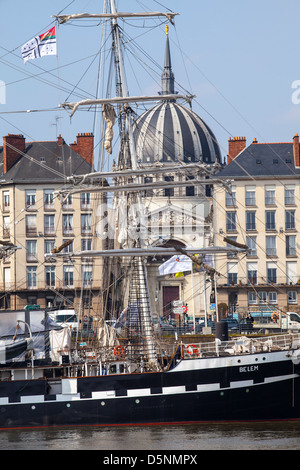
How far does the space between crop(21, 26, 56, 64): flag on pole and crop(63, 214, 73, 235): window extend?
46.9 meters

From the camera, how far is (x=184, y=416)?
45406mm

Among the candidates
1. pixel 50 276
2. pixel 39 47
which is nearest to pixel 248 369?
pixel 39 47

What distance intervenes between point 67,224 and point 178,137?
199 feet

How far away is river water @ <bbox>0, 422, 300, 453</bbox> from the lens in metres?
40.0

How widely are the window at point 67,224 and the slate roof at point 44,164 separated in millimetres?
3726

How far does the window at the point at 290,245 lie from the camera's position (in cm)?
10206

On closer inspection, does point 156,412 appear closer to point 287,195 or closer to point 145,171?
point 145,171

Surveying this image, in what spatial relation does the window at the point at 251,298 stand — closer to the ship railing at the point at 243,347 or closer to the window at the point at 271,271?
the window at the point at 271,271

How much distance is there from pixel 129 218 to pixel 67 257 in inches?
161

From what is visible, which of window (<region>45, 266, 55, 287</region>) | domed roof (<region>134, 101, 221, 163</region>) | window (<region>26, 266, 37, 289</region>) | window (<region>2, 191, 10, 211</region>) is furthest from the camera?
domed roof (<region>134, 101, 221, 163</region>)

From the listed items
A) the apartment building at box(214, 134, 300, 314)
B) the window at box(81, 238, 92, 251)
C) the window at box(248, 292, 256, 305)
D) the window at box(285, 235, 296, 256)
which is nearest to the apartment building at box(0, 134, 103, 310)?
the window at box(81, 238, 92, 251)

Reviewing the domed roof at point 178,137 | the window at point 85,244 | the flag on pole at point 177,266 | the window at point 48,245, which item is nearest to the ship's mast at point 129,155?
the flag on pole at point 177,266

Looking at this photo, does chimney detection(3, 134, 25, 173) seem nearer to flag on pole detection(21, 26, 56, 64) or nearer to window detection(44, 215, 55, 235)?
window detection(44, 215, 55, 235)

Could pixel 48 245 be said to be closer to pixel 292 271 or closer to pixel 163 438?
pixel 292 271
